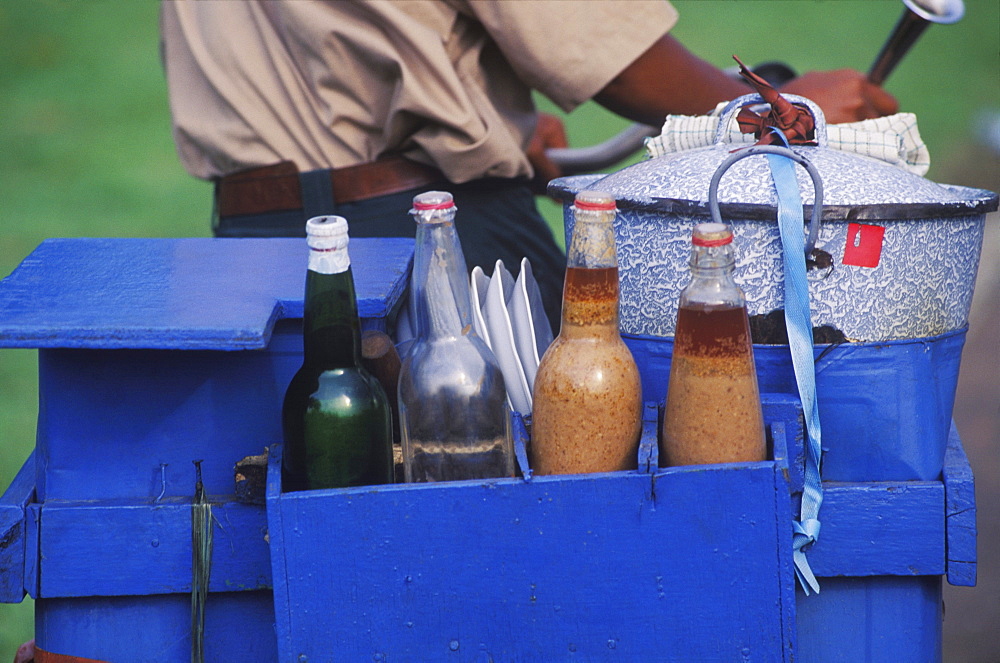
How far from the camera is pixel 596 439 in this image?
3.24ft

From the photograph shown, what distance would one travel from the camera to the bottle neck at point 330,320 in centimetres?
99

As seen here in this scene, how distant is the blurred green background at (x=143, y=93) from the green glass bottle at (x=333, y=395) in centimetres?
504

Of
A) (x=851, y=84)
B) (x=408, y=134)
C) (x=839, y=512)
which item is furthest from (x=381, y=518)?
(x=851, y=84)

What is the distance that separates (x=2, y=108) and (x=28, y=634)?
6.42m

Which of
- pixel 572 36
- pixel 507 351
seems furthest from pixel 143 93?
pixel 507 351

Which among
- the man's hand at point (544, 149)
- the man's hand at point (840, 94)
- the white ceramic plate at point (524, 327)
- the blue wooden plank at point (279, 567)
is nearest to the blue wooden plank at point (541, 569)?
the blue wooden plank at point (279, 567)

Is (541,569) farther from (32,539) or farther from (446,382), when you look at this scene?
(32,539)

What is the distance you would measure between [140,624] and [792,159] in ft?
2.85

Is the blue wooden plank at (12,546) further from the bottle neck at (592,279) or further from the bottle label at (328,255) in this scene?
the bottle neck at (592,279)

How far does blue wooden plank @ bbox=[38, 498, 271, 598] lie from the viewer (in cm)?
110

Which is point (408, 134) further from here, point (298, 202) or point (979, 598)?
point (979, 598)

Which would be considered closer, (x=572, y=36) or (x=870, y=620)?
(x=870, y=620)

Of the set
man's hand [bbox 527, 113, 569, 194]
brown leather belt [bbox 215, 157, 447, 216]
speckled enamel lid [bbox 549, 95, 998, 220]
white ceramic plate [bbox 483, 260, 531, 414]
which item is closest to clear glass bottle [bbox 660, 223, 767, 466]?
speckled enamel lid [bbox 549, 95, 998, 220]

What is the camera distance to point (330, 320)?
99cm
